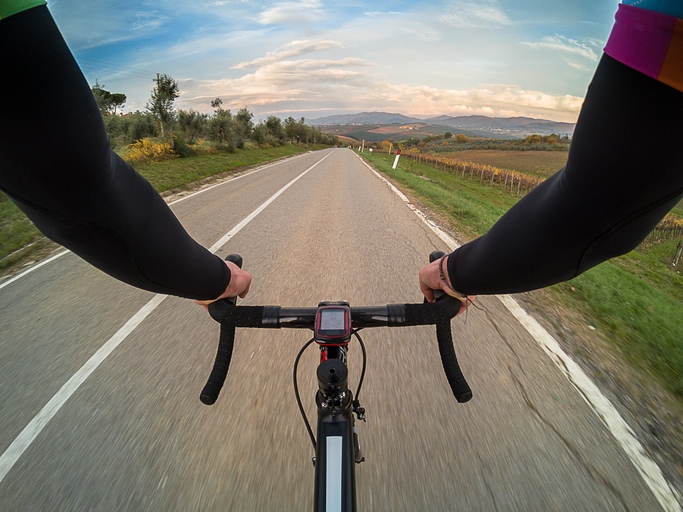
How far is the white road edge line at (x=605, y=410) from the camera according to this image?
168 centimetres

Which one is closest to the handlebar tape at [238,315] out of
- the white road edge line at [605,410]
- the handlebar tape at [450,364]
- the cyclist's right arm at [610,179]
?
the handlebar tape at [450,364]

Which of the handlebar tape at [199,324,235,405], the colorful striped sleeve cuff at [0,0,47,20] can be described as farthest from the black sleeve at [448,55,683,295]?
the colorful striped sleeve cuff at [0,0,47,20]

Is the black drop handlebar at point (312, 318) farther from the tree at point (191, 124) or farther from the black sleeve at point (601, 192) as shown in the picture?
the tree at point (191, 124)

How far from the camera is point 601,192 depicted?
0.62 m

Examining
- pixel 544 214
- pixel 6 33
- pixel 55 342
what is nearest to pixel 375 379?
pixel 544 214

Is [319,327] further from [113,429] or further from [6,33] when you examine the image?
[113,429]

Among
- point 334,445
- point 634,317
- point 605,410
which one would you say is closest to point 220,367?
point 334,445

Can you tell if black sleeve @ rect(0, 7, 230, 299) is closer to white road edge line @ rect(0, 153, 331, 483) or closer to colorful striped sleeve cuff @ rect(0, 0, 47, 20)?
colorful striped sleeve cuff @ rect(0, 0, 47, 20)

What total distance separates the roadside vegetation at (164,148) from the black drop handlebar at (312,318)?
60cm

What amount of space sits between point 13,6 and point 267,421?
6.80 ft

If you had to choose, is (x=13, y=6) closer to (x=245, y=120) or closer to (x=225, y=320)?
(x=225, y=320)

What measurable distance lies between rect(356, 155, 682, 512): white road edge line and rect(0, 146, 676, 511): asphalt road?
59 millimetres

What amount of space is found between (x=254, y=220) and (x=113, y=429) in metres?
5.23

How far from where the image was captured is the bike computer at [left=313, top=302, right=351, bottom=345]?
99 cm
